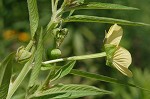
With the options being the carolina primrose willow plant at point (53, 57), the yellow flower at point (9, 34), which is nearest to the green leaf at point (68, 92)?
the carolina primrose willow plant at point (53, 57)

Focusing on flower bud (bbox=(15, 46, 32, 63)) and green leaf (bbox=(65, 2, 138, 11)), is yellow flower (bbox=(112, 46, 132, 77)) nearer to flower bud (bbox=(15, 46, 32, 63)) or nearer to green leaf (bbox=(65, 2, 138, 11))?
green leaf (bbox=(65, 2, 138, 11))

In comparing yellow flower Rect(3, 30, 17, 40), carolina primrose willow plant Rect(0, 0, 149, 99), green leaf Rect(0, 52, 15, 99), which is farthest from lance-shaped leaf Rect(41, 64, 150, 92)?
yellow flower Rect(3, 30, 17, 40)

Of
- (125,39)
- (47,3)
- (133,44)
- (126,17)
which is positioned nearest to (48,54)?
(47,3)

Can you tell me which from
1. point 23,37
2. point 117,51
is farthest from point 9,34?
point 117,51

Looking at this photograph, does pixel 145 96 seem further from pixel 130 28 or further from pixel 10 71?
pixel 130 28

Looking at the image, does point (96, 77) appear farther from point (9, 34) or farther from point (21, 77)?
point (9, 34)
